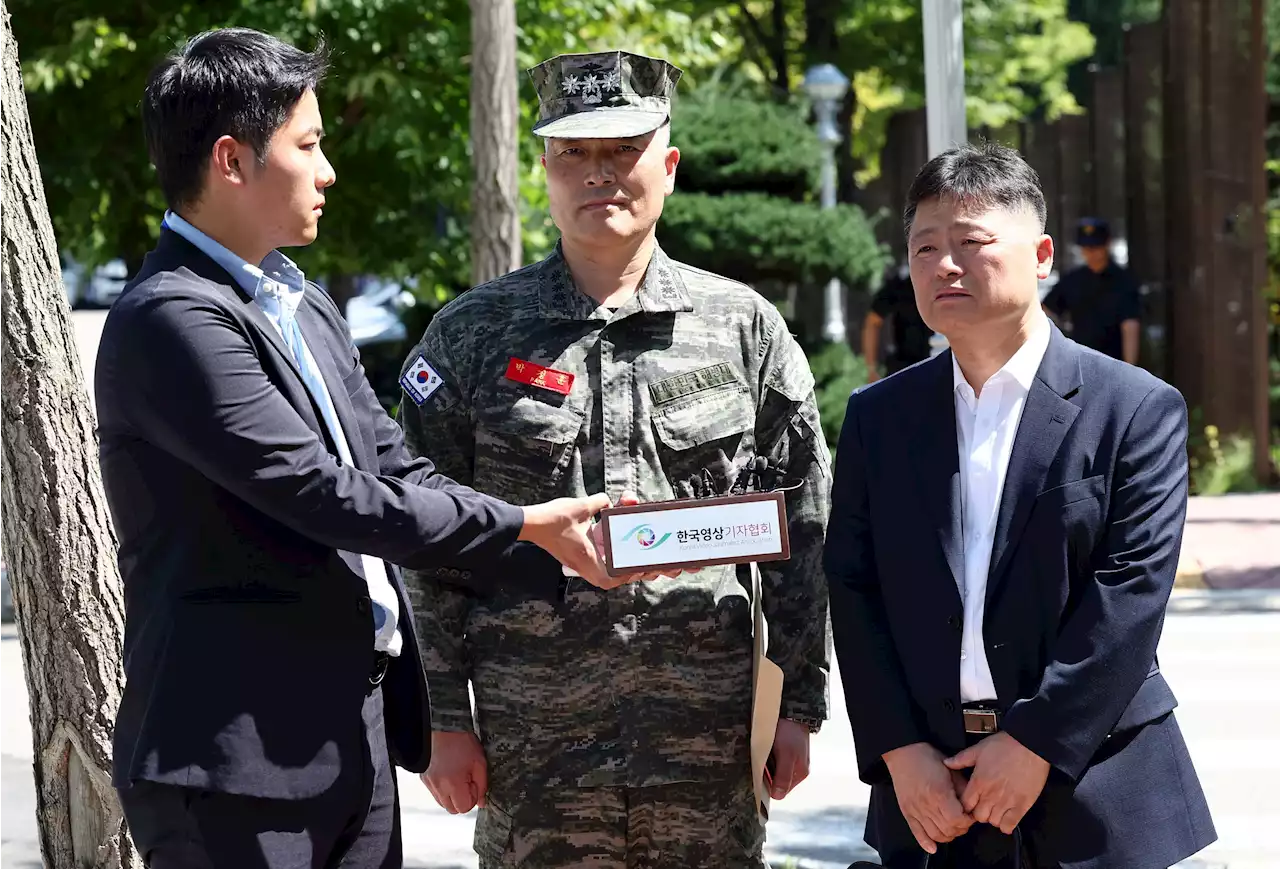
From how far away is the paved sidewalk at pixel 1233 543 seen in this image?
10109 mm

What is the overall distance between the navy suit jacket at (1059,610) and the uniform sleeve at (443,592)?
0.82 metres

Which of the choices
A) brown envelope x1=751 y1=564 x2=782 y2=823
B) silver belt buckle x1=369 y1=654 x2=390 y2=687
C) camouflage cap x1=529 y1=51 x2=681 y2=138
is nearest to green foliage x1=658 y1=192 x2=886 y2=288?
camouflage cap x1=529 y1=51 x2=681 y2=138

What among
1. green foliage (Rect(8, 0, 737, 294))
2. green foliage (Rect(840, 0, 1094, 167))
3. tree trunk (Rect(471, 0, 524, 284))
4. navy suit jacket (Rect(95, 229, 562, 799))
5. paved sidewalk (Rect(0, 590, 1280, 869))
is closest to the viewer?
navy suit jacket (Rect(95, 229, 562, 799))

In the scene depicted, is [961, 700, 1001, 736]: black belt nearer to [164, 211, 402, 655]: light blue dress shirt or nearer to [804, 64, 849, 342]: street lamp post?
[164, 211, 402, 655]: light blue dress shirt

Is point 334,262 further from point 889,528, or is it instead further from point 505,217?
point 889,528

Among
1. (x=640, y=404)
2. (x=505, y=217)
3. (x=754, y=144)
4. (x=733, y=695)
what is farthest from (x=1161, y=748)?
(x=754, y=144)

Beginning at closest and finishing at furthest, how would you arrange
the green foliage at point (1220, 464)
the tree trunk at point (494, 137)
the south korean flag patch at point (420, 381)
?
the south korean flag patch at point (420, 381)
the tree trunk at point (494, 137)
the green foliage at point (1220, 464)

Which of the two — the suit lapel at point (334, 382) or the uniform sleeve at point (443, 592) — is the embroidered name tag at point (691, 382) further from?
the suit lapel at point (334, 382)

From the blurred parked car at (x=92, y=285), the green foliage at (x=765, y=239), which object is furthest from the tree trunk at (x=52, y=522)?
the blurred parked car at (x=92, y=285)

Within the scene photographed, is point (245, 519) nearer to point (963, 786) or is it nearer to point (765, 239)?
point (963, 786)

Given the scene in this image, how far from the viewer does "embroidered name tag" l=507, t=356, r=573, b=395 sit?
10.8 feet

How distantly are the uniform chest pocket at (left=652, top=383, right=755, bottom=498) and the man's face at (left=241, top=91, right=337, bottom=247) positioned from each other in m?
0.87

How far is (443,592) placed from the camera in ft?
10.9

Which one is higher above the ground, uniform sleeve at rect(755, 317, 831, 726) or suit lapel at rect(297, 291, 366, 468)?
suit lapel at rect(297, 291, 366, 468)
